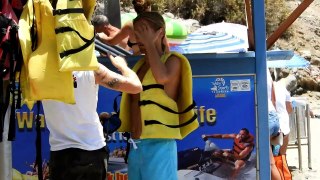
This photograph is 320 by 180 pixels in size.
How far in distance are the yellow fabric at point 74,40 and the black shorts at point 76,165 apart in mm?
737

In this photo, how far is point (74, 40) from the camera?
2777mm

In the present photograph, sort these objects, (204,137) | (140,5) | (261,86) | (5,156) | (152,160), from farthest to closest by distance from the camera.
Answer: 1. (140,5)
2. (204,137)
3. (261,86)
4. (152,160)
5. (5,156)

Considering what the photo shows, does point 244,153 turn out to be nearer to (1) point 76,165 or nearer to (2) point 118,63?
(2) point 118,63

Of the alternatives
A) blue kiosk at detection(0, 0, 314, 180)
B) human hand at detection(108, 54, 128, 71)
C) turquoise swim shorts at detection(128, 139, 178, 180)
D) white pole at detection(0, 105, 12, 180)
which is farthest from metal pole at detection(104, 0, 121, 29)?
white pole at detection(0, 105, 12, 180)

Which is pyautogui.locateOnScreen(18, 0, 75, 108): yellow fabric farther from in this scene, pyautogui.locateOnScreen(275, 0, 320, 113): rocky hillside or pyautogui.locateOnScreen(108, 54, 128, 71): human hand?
pyautogui.locateOnScreen(275, 0, 320, 113): rocky hillside

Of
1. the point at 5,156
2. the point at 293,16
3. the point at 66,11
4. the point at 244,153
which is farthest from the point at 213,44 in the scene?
the point at 66,11

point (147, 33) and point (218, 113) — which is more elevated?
point (147, 33)

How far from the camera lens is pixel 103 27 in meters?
5.74

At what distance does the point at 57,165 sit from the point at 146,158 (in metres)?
0.80

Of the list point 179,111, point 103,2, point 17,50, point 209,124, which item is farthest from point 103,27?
point 17,50

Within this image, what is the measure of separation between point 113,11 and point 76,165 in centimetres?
323

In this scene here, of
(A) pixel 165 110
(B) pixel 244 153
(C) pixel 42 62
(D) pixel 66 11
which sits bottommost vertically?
(B) pixel 244 153

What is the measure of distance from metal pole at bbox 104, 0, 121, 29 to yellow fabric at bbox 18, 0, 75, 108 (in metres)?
3.40

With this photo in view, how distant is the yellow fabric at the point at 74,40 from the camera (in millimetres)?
2757
